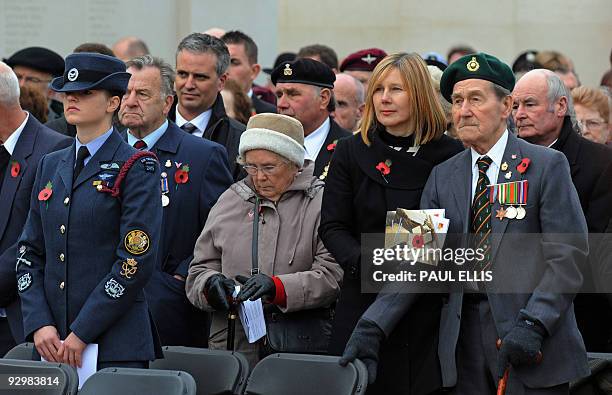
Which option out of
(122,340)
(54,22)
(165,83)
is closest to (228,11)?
(54,22)

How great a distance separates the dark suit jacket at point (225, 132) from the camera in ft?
24.0

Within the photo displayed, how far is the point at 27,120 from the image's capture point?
6867 mm

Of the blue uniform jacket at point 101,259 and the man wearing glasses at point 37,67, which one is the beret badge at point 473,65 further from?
the man wearing glasses at point 37,67

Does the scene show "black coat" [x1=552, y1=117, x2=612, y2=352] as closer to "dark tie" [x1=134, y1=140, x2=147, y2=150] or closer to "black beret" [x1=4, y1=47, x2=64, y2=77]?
"dark tie" [x1=134, y1=140, x2=147, y2=150]

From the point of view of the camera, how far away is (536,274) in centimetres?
534

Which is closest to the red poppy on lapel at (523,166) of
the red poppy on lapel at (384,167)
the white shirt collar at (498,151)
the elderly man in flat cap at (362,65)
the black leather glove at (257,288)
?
the white shirt collar at (498,151)

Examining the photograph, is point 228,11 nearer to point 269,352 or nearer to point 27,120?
point 27,120

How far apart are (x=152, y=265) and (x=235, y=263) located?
2.37 ft

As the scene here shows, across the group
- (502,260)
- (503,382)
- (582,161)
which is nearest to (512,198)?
(502,260)

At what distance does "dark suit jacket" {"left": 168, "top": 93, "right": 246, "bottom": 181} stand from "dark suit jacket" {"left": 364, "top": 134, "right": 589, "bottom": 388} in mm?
1989

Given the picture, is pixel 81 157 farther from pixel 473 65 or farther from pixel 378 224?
pixel 473 65

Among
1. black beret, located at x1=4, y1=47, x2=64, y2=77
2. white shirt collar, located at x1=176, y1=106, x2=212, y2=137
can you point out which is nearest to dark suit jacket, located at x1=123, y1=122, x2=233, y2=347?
white shirt collar, located at x1=176, y1=106, x2=212, y2=137

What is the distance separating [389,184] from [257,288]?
0.73 m

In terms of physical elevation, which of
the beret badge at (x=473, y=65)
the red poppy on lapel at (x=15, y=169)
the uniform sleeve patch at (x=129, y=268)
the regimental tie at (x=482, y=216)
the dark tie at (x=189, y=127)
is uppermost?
the beret badge at (x=473, y=65)
